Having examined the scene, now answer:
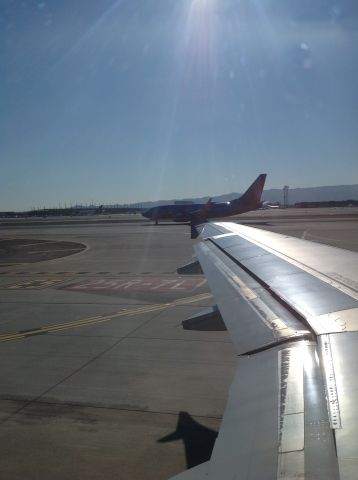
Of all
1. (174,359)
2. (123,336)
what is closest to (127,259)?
(123,336)

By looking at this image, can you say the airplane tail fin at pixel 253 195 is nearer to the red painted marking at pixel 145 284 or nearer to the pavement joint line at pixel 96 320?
the red painted marking at pixel 145 284

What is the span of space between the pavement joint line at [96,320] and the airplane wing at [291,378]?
555 centimetres

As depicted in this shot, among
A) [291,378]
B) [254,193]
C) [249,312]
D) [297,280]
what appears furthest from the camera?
[254,193]

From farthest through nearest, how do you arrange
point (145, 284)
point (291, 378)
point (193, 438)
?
1. point (145, 284)
2. point (193, 438)
3. point (291, 378)

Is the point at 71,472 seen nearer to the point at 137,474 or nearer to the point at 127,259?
the point at 137,474

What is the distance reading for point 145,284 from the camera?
55.7 feet

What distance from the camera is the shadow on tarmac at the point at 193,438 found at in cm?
522

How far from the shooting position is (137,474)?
493cm

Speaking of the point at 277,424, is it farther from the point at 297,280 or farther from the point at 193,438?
the point at 297,280

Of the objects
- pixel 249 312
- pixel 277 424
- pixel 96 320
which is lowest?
pixel 96 320

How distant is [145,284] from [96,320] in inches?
210

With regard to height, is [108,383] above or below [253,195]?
below

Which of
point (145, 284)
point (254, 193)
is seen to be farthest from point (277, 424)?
point (254, 193)

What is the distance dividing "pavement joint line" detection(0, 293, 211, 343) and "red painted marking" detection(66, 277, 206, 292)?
6.28 ft
